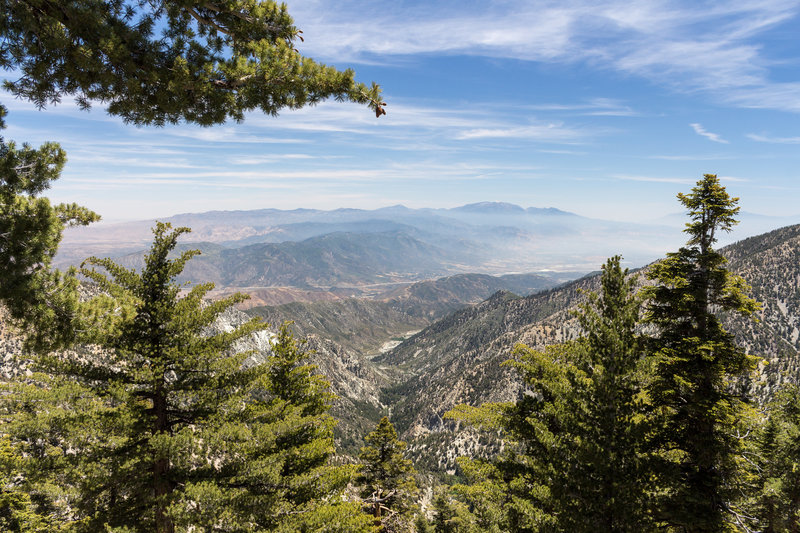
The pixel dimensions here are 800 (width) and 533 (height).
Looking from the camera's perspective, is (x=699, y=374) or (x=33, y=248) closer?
(x=33, y=248)

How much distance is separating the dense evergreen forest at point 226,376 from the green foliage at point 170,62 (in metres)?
0.04

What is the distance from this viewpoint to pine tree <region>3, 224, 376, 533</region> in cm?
961

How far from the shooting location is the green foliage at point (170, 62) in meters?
6.05

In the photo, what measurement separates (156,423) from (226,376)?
219 centimetres

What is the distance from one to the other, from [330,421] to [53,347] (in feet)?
40.8

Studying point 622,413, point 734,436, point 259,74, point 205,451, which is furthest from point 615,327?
point 205,451

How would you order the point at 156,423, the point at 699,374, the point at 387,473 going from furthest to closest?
the point at 387,473 < the point at 699,374 < the point at 156,423

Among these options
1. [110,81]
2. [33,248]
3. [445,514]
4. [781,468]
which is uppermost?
[110,81]

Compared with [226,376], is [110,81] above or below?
above

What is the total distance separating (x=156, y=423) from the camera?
36.0ft

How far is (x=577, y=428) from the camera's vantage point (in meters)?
12.0

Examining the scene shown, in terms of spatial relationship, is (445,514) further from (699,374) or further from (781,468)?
(699,374)

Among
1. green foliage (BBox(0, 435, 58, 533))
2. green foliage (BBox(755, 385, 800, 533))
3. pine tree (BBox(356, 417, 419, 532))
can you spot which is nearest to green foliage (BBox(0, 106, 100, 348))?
green foliage (BBox(0, 435, 58, 533))

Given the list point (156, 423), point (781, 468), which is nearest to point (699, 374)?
point (781, 468)
